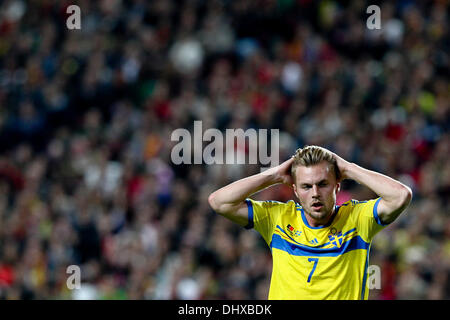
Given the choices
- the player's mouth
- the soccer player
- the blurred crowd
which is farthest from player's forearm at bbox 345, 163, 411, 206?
the blurred crowd

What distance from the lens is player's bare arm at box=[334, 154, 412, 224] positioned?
4.50 metres

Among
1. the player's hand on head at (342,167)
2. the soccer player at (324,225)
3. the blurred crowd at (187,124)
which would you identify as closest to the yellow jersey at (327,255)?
the soccer player at (324,225)

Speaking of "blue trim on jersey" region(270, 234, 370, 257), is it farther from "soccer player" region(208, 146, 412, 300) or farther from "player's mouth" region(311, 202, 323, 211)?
"player's mouth" region(311, 202, 323, 211)

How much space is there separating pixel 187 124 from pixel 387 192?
7041 millimetres

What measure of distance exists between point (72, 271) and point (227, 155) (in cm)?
266

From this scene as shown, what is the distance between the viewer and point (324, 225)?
477 cm

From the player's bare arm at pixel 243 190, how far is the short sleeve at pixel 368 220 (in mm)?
474

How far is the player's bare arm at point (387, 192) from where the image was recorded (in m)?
4.50

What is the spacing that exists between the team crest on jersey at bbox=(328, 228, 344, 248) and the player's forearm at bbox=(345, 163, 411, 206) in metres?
0.36

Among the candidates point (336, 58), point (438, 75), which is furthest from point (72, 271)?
point (438, 75)

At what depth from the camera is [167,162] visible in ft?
36.2

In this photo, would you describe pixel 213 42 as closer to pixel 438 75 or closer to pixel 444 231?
pixel 438 75

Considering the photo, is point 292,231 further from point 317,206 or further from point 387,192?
point 387,192

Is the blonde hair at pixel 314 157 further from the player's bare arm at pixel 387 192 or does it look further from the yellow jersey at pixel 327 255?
the yellow jersey at pixel 327 255
